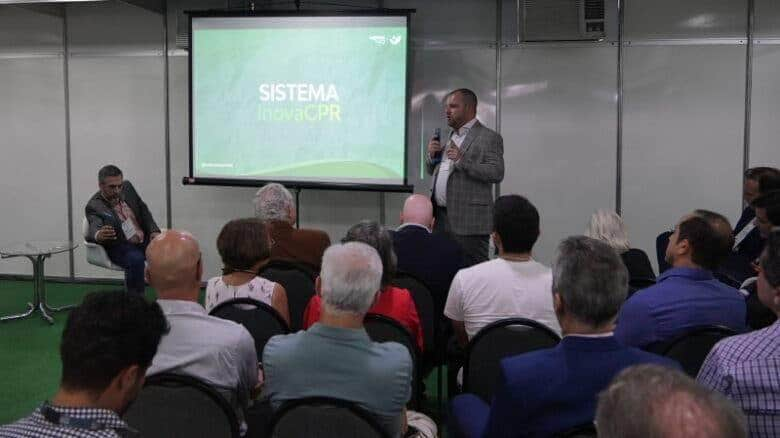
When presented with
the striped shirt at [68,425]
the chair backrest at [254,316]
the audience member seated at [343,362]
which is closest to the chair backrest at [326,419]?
the audience member seated at [343,362]

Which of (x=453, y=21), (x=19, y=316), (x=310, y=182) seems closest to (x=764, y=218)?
(x=453, y=21)

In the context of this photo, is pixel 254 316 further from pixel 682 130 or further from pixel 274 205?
pixel 682 130

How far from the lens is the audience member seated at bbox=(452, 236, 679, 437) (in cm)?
175

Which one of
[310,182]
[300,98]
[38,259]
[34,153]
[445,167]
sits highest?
[300,98]

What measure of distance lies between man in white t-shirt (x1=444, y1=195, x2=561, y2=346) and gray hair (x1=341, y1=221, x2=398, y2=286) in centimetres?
28

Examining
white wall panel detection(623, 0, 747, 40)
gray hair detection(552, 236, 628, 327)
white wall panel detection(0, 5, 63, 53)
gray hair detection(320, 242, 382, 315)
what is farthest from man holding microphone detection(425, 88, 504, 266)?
white wall panel detection(0, 5, 63, 53)

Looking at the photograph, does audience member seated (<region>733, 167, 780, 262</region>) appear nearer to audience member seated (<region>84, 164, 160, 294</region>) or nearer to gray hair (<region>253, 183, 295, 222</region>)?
gray hair (<region>253, 183, 295, 222</region>)

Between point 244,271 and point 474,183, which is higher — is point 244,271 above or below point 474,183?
below

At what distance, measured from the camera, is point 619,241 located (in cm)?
374

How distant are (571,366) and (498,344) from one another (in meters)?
0.81

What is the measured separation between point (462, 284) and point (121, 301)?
5.43ft

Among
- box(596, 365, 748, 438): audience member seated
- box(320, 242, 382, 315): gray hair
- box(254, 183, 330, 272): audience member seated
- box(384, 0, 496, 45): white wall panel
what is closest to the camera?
box(596, 365, 748, 438): audience member seated

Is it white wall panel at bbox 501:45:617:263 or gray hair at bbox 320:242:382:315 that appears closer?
gray hair at bbox 320:242:382:315

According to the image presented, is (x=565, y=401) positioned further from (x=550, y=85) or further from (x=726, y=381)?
(x=550, y=85)
